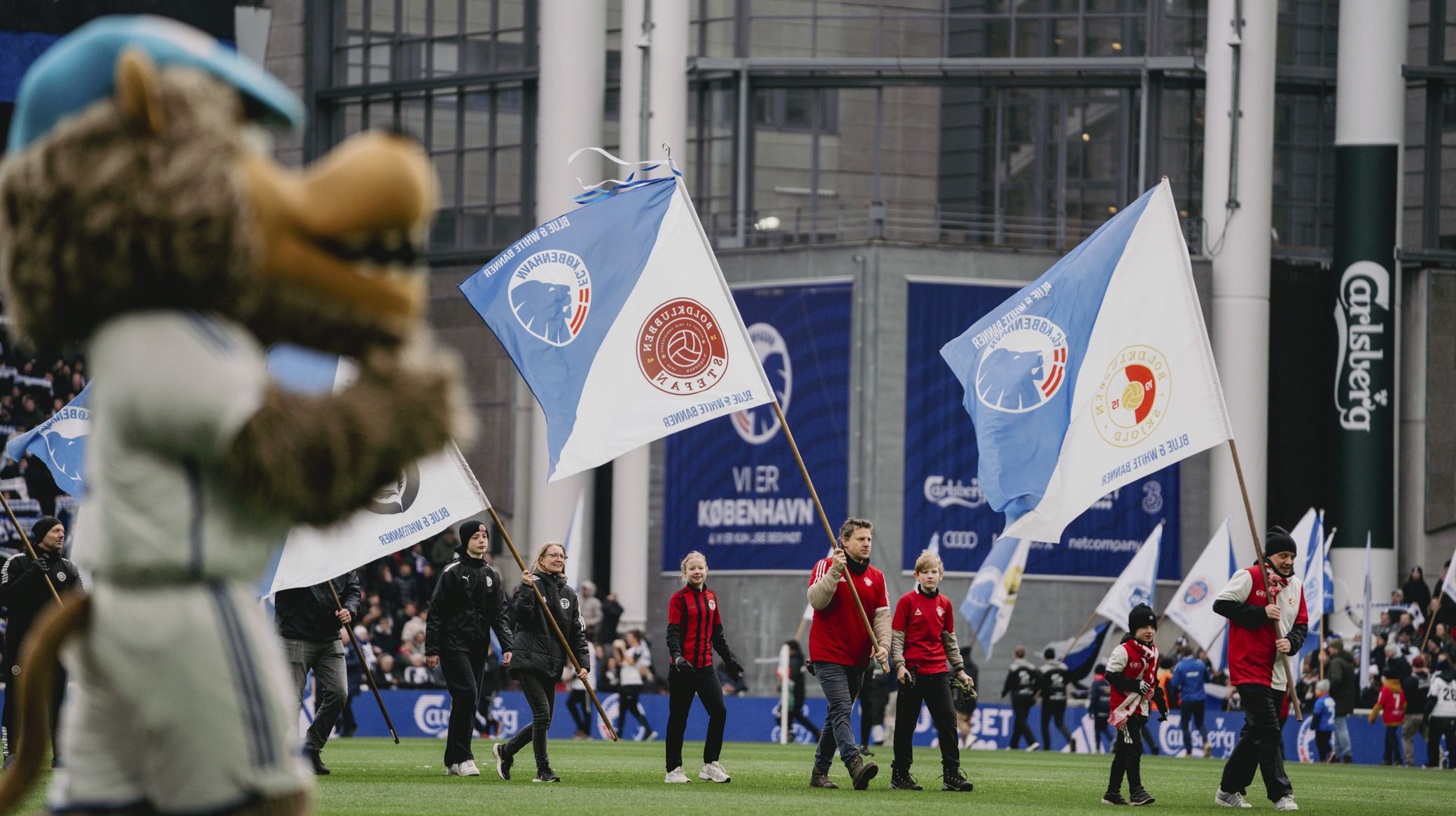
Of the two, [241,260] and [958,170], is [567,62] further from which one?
[241,260]

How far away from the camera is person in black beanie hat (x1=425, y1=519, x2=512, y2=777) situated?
15.3m

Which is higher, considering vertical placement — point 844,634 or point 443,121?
point 443,121

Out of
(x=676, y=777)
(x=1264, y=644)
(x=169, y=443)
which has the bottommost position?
(x=676, y=777)

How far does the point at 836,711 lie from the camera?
1510cm

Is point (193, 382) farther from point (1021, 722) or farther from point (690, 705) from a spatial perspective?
point (1021, 722)

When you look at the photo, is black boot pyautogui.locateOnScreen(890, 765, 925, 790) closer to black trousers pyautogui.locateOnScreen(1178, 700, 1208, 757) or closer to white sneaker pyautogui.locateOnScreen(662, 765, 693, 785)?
white sneaker pyautogui.locateOnScreen(662, 765, 693, 785)

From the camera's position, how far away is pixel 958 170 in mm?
37938

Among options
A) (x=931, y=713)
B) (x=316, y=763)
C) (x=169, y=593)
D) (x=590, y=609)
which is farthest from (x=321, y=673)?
(x=590, y=609)

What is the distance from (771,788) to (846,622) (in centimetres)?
139

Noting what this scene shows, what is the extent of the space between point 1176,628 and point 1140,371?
21967 millimetres

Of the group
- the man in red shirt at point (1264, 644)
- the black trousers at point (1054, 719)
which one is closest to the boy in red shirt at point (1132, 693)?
the man in red shirt at point (1264, 644)

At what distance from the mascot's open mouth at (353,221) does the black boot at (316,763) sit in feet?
36.8

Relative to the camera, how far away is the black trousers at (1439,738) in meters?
26.0

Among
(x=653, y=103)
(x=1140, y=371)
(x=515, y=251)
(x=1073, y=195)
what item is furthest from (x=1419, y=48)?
(x=515, y=251)
